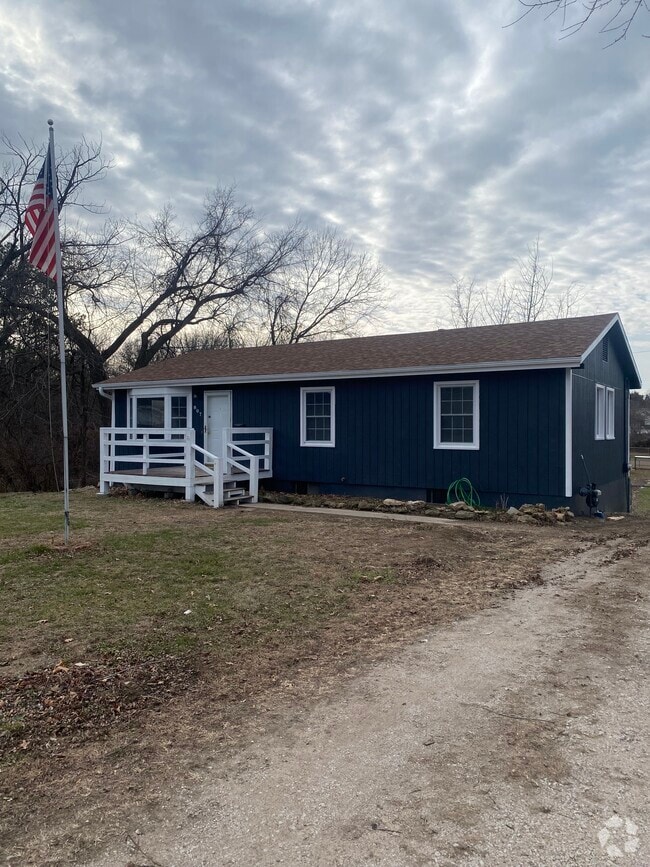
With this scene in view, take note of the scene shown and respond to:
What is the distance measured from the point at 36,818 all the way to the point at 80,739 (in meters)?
0.71

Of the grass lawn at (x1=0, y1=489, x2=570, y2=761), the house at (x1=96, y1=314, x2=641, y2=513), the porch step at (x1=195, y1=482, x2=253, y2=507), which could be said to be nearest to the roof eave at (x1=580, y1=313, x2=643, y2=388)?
the house at (x1=96, y1=314, x2=641, y2=513)

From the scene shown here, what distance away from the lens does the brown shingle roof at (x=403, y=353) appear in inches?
485

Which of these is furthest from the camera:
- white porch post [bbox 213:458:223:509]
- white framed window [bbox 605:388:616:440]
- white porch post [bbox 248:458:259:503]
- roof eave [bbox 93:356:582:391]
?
white framed window [bbox 605:388:616:440]

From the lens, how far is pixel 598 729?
3.51m

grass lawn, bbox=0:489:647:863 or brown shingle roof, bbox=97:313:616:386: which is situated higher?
brown shingle roof, bbox=97:313:616:386

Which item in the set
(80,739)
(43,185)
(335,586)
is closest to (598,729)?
(80,739)

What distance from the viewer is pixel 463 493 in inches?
503

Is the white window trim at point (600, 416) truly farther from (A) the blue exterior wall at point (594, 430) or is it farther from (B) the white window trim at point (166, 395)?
(B) the white window trim at point (166, 395)

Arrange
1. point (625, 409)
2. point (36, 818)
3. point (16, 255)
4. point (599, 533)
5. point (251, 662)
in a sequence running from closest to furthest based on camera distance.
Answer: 1. point (36, 818)
2. point (251, 662)
3. point (599, 533)
4. point (625, 409)
5. point (16, 255)

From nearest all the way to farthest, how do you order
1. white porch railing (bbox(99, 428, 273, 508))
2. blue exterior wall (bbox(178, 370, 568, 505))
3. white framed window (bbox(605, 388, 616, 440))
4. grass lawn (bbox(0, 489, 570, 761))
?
grass lawn (bbox(0, 489, 570, 761)) → blue exterior wall (bbox(178, 370, 568, 505)) → white porch railing (bbox(99, 428, 273, 508)) → white framed window (bbox(605, 388, 616, 440))

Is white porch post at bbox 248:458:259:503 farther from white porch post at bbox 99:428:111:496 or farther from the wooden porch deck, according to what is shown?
white porch post at bbox 99:428:111:496

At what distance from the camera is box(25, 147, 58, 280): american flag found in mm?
8305

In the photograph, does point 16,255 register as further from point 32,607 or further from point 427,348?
point 32,607

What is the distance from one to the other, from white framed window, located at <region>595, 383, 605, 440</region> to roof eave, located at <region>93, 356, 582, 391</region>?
3143mm
